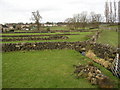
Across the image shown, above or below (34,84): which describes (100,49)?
above

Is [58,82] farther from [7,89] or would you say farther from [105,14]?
[105,14]

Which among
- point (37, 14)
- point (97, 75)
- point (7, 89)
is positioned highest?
point (37, 14)

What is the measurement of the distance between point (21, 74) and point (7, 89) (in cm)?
198

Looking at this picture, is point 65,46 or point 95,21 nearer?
point 65,46

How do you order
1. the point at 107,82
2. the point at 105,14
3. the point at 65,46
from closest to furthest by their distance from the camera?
the point at 107,82 → the point at 65,46 → the point at 105,14

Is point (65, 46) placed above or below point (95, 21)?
below

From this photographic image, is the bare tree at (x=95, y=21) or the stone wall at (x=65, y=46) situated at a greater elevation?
the bare tree at (x=95, y=21)

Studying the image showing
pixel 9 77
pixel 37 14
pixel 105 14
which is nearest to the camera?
pixel 9 77

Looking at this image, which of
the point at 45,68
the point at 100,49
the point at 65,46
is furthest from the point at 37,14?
the point at 45,68

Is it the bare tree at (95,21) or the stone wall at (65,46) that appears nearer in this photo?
the stone wall at (65,46)

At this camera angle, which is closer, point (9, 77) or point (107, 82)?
point (107, 82)

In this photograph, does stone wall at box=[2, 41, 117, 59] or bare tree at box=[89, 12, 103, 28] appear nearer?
stone wall at box=[2, 41, 117, 59]

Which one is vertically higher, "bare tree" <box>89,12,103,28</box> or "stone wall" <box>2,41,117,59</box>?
"bare tree" <box>89,12,103,28</box>

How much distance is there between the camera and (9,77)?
807cm
